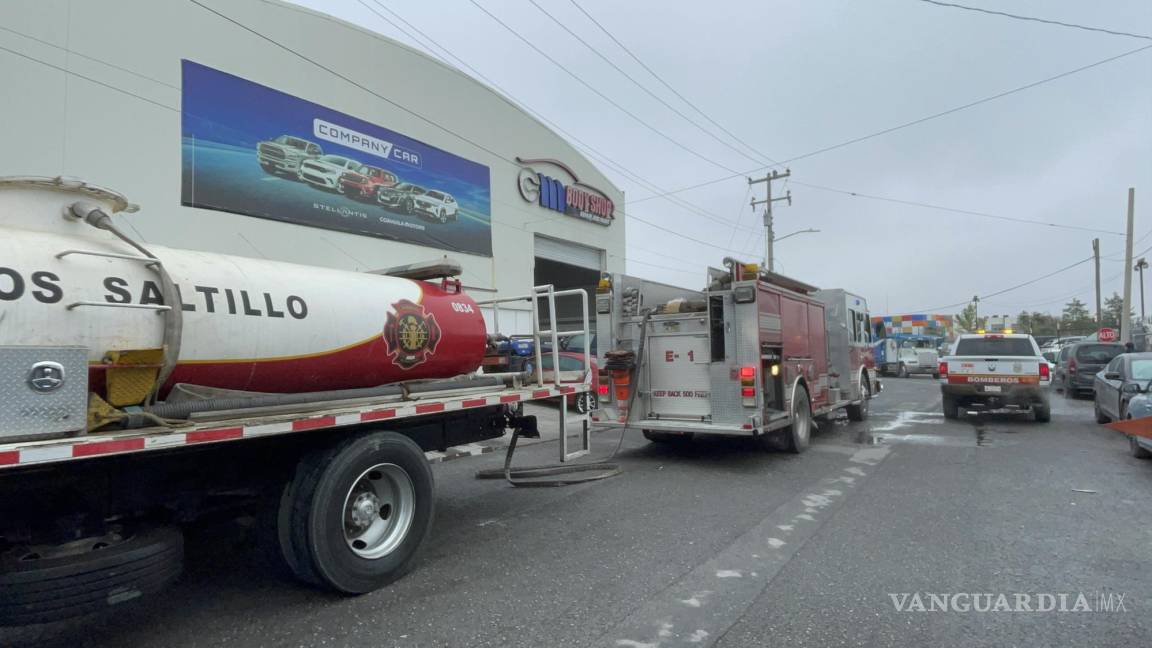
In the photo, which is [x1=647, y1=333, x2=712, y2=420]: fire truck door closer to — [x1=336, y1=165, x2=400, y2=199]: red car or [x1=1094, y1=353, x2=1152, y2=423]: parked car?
[x1=1094, y1=353, x2=1152, y2=423]: parked car

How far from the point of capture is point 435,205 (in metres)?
19.3

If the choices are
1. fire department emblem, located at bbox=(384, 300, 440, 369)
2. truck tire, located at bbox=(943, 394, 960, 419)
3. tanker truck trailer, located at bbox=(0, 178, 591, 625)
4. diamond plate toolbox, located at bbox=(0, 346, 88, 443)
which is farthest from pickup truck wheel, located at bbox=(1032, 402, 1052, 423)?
diamond plate toolbox, located at bbox=(0, 346, 88, 443)

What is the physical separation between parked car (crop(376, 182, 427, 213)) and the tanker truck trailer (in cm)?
1356

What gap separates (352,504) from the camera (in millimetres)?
4008

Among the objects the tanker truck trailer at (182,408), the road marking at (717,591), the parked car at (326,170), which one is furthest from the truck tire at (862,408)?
the parked car at (326,170)

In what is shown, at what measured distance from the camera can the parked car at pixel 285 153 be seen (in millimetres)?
14797

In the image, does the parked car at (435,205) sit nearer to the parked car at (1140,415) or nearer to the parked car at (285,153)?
the parked car at (285,153)

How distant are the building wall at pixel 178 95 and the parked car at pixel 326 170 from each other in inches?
50.1

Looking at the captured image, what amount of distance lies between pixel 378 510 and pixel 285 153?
13.6 metres

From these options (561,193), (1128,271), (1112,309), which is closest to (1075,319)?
(1112,309)

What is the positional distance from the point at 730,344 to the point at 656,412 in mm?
1461

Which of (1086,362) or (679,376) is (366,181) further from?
(1086,362)

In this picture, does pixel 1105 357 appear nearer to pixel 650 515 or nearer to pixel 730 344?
pixel 730 344

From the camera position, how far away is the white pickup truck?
11750 millimetres
